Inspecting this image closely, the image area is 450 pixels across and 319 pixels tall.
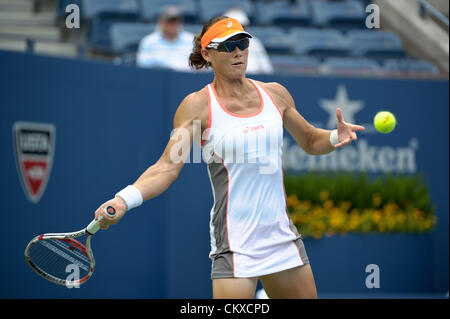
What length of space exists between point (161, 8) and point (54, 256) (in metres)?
6.61

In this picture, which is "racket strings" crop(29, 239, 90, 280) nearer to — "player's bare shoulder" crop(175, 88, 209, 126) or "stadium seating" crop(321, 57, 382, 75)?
"player's bare shoulder" crop(175, 88, 209, 126)

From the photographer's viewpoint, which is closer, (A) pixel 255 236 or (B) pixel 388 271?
(A) pixel 255 236

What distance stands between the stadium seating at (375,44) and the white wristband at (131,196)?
668 centimetres

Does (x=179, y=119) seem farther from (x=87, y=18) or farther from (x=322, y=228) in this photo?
(x=87, y=18)

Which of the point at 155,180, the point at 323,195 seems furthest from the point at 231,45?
the point at 323,195

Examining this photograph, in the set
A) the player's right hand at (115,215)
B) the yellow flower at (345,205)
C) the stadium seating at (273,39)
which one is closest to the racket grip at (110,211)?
the player's right hand at (115,215)

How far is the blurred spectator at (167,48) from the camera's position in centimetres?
770

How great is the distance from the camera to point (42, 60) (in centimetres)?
662

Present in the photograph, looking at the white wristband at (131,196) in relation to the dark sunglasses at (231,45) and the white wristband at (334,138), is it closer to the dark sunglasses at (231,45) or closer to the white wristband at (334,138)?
the dark sunglasses at (231,45)

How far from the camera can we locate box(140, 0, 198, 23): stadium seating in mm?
10062
